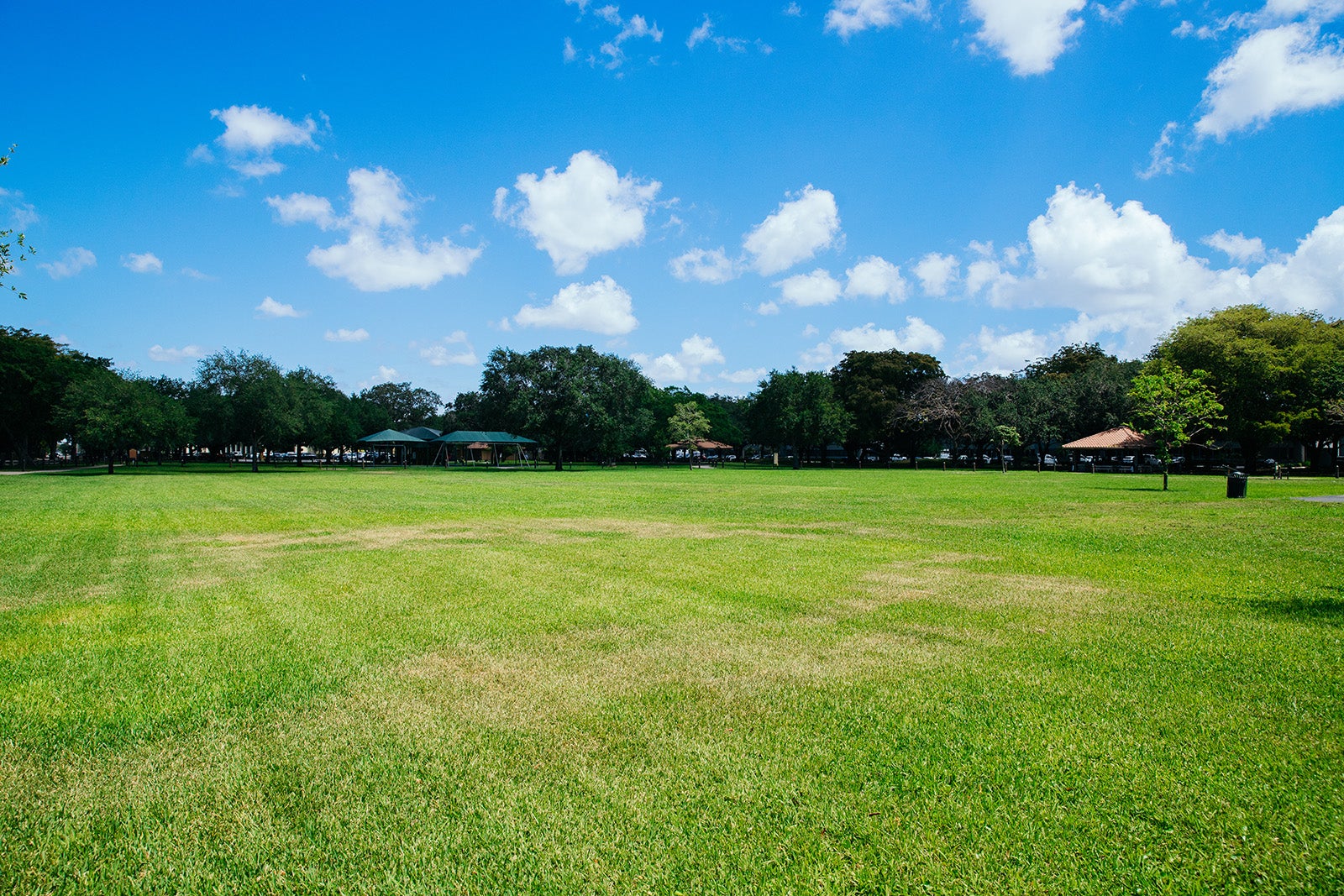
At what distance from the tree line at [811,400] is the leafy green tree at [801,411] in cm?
16

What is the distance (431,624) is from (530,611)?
1.14m

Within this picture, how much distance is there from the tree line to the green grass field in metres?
31.4

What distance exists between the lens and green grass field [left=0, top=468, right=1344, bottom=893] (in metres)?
3.24

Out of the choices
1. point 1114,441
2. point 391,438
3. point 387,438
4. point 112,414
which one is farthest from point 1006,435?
point 112,414

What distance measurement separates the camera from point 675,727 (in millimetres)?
4711

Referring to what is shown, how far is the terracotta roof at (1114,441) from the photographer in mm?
56159

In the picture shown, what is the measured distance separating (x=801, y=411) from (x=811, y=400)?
165 cm

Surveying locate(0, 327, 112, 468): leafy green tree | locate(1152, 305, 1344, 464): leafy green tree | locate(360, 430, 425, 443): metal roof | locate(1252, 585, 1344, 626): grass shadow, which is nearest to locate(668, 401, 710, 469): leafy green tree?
locate(360, 430, 425, 443): metal roof

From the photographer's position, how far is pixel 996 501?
963 inches

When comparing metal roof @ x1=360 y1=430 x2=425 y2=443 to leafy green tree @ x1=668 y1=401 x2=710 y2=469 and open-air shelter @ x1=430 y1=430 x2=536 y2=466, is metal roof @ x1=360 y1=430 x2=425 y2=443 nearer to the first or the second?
open-air shelter @ x1=430 y1=430 x2=536 y2=466

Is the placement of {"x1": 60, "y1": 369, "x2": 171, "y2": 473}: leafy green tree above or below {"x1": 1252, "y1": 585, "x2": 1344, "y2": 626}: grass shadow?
above

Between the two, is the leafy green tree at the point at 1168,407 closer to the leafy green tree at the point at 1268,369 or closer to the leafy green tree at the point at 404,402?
the leafy green tree at the point at 1268,369

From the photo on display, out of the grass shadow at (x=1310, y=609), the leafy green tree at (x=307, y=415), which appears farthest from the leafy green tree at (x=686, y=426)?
the grass shadow at (x=1310, y=609)

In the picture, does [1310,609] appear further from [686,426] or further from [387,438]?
[387,438]
